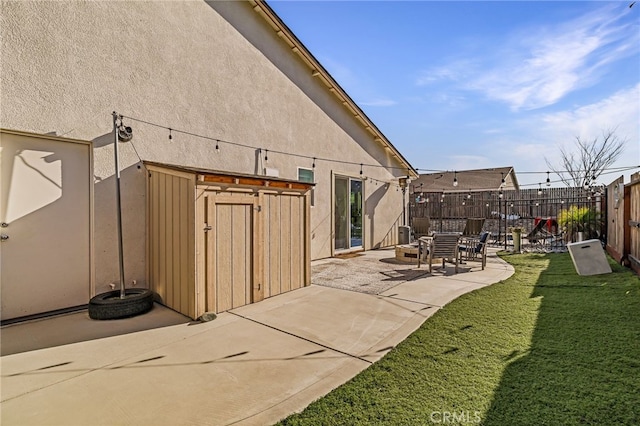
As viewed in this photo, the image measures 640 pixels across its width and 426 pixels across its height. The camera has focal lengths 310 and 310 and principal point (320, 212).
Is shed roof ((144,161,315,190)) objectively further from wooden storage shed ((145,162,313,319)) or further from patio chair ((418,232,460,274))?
patio chair ((418,232,460,274))

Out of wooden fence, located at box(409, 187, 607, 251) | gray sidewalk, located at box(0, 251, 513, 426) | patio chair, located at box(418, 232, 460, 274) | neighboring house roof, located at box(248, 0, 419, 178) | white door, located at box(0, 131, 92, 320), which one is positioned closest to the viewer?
gray sidewalk, located at box(0, 251, 513, 426)

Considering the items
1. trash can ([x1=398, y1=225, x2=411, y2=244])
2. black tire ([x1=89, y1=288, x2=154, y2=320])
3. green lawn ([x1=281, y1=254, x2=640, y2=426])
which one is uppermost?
trash can ([x1=398, y1=225, x2=411, y2=244])

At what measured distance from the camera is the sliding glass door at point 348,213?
944 centimetres

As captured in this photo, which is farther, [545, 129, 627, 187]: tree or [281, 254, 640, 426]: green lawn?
[545, 129, 627, 187]: tree

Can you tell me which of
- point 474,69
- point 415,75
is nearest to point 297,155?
point 415,75

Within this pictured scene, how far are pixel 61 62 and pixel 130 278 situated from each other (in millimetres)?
3252

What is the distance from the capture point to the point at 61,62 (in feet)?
14.0

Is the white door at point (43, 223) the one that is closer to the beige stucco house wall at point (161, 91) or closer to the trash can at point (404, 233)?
the beige stucco house wall at point (161, 91)

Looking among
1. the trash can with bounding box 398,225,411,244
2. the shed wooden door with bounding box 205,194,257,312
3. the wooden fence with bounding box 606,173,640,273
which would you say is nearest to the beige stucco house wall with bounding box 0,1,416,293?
the shed wooden door with bounding box 205,194,257,312

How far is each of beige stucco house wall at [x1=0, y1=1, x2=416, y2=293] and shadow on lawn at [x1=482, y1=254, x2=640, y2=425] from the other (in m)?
5.23

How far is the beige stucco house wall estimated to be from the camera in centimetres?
413

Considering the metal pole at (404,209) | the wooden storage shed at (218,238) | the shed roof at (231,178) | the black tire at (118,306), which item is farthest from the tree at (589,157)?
the black tire at (118,306)

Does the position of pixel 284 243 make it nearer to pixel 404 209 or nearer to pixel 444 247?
pixel 444 247

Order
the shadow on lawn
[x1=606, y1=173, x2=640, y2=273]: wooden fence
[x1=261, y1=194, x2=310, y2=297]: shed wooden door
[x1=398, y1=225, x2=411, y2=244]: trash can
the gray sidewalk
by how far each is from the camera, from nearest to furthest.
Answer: the shadow on lawn, the gray sidewalk, [x1=261, y1=194, x2=310, y2=297]: shed wooden door, [x1=606, y1=173, x2=640, y2=273]: wooden fence, [x1=398, y1=225, x2=411, y2=244]: trash can
